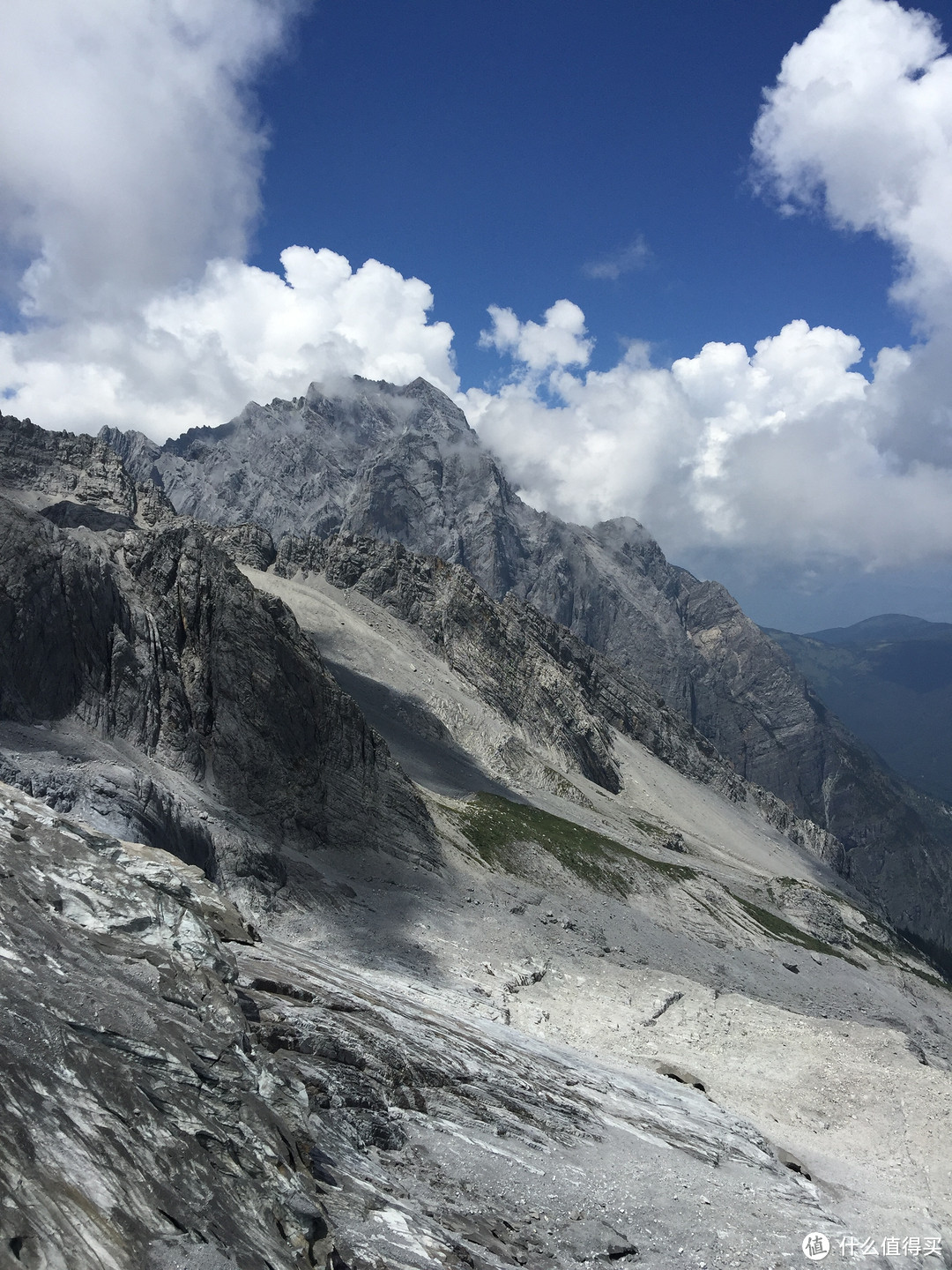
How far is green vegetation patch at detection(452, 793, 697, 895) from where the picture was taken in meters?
91.9

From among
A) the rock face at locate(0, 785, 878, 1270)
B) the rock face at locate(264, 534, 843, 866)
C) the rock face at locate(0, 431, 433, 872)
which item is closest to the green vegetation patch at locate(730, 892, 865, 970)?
the rock face at locate(264, 534, 843, 866)

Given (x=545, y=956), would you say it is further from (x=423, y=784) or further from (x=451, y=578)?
(x=451, y=578)

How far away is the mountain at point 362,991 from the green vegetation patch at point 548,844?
0.61 m

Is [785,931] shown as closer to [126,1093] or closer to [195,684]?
[195,684]

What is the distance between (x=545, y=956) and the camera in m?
65.2

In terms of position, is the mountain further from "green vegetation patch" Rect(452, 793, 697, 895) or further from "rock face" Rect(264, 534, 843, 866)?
"rock face" Rect(264, 534, 843, 866)

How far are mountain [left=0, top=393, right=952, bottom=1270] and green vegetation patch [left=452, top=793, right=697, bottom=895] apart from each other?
2.00ft

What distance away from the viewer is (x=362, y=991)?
34344mm

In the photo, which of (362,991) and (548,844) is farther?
(548,844)

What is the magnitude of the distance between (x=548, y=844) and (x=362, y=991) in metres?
67.4

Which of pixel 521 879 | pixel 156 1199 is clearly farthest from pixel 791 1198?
pixel 521 879

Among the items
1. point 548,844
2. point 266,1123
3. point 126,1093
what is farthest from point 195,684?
point 126,1093

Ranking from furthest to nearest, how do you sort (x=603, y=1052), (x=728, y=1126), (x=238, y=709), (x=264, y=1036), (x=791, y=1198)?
(x=238, y=709)
(x=603, y=1052)
(x=728, y=1126)
(x=791, y=1198)
(x=264, y=1036)

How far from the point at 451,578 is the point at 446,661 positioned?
29.2 m
